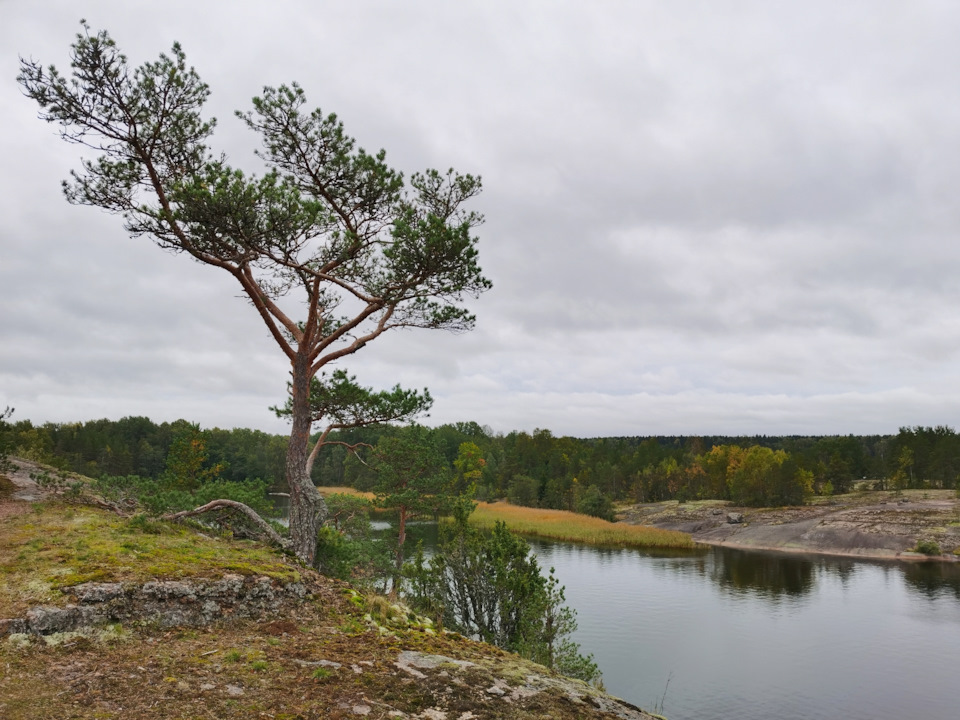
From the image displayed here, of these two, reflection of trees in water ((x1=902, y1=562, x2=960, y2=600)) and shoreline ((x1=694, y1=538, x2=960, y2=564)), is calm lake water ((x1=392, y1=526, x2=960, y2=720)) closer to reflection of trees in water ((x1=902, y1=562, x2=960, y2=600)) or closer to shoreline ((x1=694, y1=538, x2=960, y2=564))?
reflection of trees in water ((x1=902, y1=562, x2=960, y2=600))

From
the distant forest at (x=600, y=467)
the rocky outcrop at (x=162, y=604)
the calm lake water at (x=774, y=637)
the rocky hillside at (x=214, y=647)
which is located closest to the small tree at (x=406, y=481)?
the calm lake water at (x=774, y=637)

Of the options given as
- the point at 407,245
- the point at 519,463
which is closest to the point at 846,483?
the point at 519,463

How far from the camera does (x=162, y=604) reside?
8148mm

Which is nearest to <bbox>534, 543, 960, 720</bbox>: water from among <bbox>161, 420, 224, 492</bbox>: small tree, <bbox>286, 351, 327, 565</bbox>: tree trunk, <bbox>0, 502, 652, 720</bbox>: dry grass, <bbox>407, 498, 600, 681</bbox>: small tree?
<bbox>407, 498, 600, 681</bbox>: small tree

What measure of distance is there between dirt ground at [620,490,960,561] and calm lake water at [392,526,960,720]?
29.6 feet

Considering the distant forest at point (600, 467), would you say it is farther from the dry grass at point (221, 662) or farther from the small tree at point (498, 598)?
the dry grass at point (221, 662)

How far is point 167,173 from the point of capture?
13391 mm

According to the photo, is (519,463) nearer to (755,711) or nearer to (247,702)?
(755,711)

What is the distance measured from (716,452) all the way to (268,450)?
8186 centimetres

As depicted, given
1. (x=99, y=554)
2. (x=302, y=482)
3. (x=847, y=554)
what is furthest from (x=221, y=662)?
(x=847, y=554)

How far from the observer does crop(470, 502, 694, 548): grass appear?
192ft

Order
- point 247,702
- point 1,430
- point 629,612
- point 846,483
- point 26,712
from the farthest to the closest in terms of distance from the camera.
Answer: point 846,483
point 629,612
point 1,430
point 247,702
point 26,712

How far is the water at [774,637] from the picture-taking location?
838 inches

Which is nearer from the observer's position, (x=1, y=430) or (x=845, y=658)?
(x=1, y=430)
